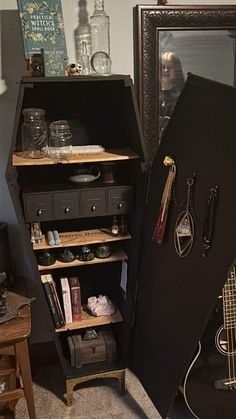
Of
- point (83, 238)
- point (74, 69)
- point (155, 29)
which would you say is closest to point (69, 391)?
point (83, 238)

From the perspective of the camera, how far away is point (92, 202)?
73.4 inches

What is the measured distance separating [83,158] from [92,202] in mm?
194

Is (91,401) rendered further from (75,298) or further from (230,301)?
(230,301)

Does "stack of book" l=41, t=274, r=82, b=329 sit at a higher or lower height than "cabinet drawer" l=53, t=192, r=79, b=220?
lower

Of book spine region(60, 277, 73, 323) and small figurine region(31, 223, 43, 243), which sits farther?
book spine region(60, 277, 73, 323)

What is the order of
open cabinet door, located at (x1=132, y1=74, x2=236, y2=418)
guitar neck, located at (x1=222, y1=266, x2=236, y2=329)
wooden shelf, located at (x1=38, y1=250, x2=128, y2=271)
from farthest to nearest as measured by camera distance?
wooden shelf, located at (x1=38, y1=250, x2=128, y2=271) → guitar neck, located at (x1=222, y1=266, x2=236, y2=329) → open cabinet door, located at (x1=132, y1=74, x2=236, y2=418)

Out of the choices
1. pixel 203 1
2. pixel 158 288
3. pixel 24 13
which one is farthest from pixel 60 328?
pixel 203 1

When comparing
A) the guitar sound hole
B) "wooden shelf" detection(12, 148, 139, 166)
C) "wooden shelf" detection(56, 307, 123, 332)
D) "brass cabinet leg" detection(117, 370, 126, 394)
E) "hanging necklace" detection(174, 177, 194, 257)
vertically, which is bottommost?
"brass cabinet leg" detection(117, 370, 126, 394)

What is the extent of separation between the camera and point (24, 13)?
1.72 m

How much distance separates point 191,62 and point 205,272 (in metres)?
1.04

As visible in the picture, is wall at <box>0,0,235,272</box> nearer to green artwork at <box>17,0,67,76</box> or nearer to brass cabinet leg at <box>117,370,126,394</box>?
green artwork at <box>17,0,67,76</box>

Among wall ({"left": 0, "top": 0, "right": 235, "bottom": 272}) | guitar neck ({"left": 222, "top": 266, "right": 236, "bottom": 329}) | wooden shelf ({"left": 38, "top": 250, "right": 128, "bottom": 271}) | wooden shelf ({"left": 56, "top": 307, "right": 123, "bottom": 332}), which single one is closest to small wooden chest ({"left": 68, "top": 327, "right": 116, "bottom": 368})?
wooden shelf ({"left": 56, "top": 307, "right": 123, "bottom": 332})

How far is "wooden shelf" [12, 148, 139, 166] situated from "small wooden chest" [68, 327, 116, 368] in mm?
903

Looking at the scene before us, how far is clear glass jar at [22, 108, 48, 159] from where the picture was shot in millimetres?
1826
